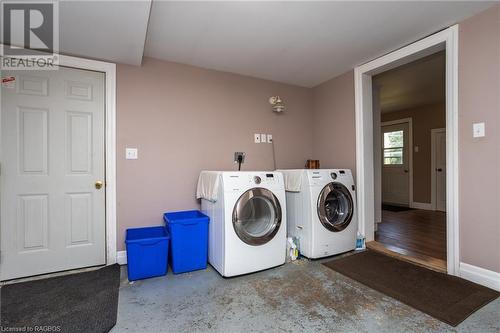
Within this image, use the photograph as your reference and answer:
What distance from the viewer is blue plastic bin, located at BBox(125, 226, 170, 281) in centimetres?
216

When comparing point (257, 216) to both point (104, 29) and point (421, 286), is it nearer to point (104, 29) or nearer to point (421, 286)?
point (421, 286)

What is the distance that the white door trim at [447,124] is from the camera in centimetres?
217

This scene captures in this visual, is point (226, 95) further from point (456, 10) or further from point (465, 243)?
point (465, 243)

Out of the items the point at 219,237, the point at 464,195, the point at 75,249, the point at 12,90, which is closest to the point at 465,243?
the point at 464,195

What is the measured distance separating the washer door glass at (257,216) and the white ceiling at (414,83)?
2638 mm

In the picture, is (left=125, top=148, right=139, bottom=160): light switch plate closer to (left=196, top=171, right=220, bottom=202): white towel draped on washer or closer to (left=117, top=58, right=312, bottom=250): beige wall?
(left=117, top=58, right=312, bottom=250): beige wall

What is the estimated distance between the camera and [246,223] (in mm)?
2361

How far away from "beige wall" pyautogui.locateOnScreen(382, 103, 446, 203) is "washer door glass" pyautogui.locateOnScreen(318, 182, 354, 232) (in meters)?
3.83

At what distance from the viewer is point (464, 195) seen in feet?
6.97

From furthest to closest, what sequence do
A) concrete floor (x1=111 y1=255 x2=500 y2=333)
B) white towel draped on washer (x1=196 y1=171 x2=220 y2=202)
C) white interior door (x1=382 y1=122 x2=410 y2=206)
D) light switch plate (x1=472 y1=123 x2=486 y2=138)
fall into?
white interior door (x1=382 y1=122 x2=410 y2=206) → white towel draped on washer (x1=196 y1=171 x2=220 y2=202) → light switch plate (x1=472 y1=123 x2=486 y2=138) → concrete floor (x1=111 y1=255 x2=500 y2=333)

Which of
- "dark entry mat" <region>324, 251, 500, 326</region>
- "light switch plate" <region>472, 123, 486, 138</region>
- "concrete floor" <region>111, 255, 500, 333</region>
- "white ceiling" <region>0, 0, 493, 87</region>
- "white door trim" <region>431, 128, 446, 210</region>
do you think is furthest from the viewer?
"white door trim" <region>431, 128, 446, 210</region>

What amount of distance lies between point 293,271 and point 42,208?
2415 millimetres

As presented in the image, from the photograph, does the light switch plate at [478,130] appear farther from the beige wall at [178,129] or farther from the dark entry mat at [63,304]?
the dark entry mat at [63,304]

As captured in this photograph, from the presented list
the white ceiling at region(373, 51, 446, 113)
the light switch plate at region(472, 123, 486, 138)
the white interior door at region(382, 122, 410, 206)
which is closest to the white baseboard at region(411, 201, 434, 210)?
the white interior door at region(382, 122, 410, 206)
